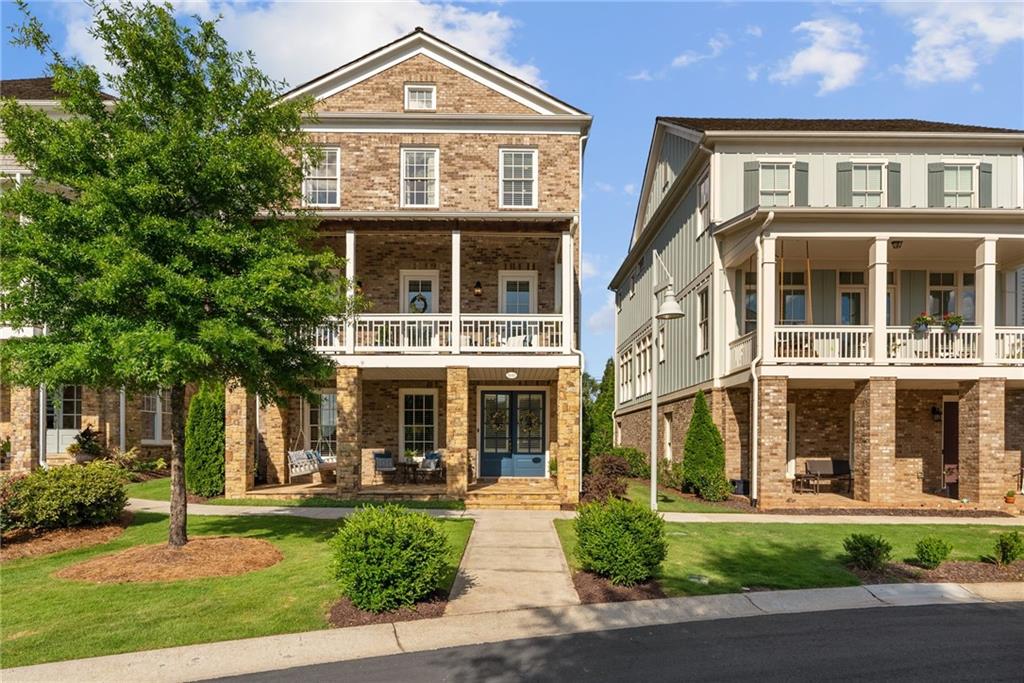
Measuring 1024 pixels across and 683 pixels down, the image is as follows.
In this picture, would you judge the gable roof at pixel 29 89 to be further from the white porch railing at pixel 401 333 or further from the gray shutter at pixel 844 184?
the gray shutter at pixel 844 184

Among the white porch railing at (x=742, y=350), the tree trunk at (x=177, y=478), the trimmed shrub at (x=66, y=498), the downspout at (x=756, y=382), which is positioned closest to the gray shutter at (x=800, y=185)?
the downspout at (x=756, y=382)

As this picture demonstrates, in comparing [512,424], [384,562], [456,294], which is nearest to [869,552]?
[384,562]

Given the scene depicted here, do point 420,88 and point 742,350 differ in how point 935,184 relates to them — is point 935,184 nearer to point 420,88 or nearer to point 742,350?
point 742,350

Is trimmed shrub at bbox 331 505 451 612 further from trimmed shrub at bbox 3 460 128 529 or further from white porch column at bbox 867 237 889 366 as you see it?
white porch column at bbox 867 237 889 366

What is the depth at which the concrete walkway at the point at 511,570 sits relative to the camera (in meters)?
8.80

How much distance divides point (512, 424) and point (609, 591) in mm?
10755

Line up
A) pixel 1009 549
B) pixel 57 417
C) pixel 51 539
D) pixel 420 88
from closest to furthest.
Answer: pixel 1009 549
pixel 51 539
pixel 420 88
pixel 57 417

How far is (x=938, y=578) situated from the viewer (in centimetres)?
1024

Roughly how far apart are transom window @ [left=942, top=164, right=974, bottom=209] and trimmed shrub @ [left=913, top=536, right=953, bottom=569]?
12335 mm

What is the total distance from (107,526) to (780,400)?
15.0 m

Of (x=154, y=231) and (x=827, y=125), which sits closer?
(x=154, y=231)

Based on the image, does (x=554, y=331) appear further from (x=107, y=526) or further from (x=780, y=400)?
(x=107, y=526)

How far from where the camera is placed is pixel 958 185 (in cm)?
1897

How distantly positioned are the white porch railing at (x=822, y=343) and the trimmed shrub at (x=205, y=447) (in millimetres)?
14396
